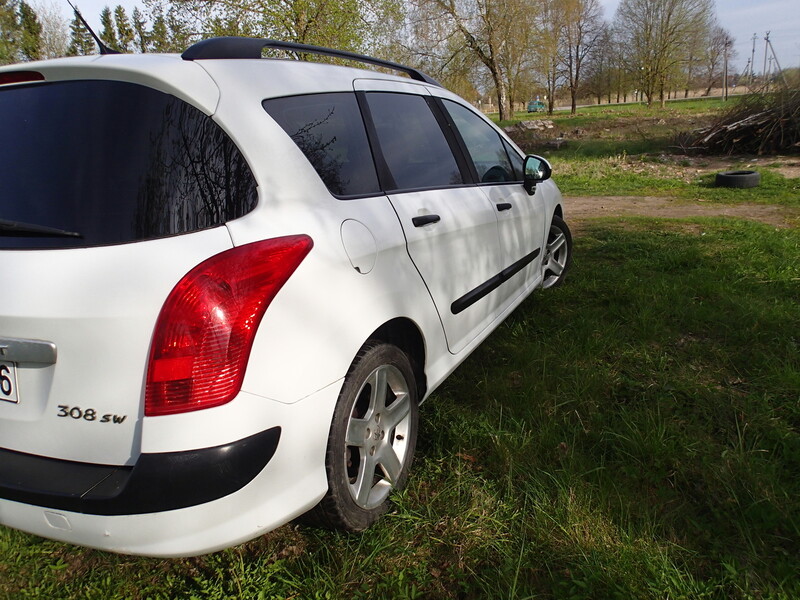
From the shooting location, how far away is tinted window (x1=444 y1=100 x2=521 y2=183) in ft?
10.8

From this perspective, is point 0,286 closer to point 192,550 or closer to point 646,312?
point 192,550

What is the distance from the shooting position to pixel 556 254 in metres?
4.78

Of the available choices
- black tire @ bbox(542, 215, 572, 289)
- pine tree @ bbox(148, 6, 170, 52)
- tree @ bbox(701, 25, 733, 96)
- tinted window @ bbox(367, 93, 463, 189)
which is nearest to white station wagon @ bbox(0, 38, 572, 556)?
tinted window @ bbox(367, 93, 463, 189)

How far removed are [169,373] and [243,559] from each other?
94 cm

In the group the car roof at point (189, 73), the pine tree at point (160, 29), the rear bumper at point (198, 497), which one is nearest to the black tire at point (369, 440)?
the rear bumper at point (198, 497)

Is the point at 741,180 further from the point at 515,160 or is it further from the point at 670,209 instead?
the point at 515,160

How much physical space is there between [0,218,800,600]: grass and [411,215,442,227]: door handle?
3.37 feet

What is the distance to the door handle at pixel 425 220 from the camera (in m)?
2.31

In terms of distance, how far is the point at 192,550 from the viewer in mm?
1491

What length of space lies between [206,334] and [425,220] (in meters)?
1.20

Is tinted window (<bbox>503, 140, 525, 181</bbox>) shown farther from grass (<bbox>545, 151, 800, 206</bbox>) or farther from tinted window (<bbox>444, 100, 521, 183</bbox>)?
grass (<bbox>545, 151, 800, 206</bbox>)

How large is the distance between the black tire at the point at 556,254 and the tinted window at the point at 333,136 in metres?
2.55

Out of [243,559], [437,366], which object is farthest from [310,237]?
[243,559]

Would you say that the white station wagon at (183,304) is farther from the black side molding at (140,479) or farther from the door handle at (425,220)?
the door handle at (425,220)
